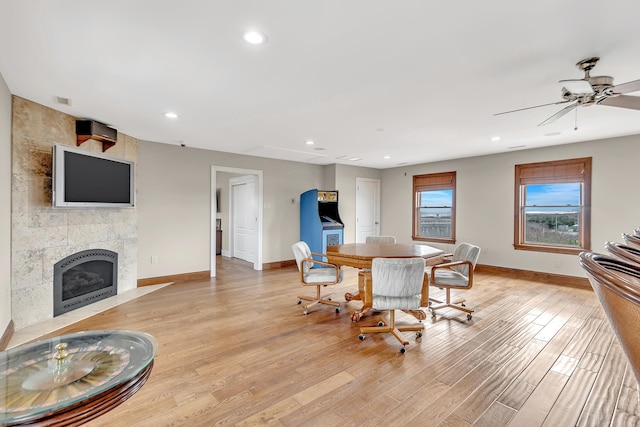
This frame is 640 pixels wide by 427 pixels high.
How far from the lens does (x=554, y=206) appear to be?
17.4ft

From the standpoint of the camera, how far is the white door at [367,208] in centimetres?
754

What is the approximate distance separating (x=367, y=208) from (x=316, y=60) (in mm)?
5747

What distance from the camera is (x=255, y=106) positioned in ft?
10.5

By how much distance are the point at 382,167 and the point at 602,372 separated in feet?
19.5

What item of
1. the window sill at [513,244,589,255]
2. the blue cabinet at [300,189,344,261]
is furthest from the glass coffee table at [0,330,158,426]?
the window sill at [513,244,589,255]

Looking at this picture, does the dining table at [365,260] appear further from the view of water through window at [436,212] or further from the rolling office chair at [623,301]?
Answer: the view of water through window at [436,212]

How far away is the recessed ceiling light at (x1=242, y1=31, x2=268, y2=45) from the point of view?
188 centimetres

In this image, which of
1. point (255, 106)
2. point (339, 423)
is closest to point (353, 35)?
point (255, 106)

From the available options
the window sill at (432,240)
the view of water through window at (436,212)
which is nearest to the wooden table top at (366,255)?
the window sill at (432,240)

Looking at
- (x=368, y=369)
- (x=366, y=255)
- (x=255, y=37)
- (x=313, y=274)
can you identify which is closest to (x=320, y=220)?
(x=313, y=274)

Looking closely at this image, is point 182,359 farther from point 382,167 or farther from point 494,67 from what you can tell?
point 382,167

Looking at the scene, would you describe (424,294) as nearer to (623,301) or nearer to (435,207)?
(623,301)

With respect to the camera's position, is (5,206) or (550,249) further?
(550,249)

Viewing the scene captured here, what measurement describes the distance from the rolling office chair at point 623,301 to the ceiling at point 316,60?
1.60 m
